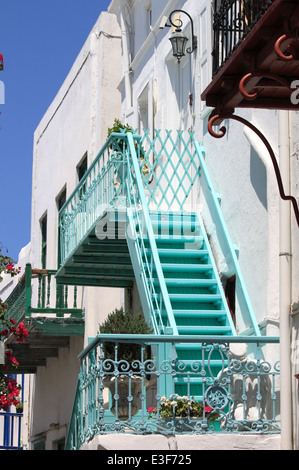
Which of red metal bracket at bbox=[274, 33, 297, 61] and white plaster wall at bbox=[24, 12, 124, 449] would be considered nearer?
red metal bracket at bbox=[274, 33, 297, 61]

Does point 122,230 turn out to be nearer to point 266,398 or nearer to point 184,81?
point 184,81

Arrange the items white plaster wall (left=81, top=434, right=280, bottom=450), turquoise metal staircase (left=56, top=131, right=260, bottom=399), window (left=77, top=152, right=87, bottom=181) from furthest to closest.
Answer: window (left=77, top=152, right=87, bottom=181)
turquoise metal staircase (left=56, top=131, right=260, bottom=399)
white plaster wall (left=81, top=434, right=280, bottom=450)

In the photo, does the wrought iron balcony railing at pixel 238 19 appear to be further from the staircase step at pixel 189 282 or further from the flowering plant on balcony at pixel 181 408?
the staircase step at pixel 189 282

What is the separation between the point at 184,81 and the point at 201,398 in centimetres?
602

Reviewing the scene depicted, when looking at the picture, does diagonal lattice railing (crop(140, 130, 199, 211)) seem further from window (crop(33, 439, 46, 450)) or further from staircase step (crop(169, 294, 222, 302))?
window (crop(33, 439, 46, 450))

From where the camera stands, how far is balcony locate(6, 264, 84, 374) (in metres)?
17.3

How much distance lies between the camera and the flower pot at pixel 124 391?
9.36 metres

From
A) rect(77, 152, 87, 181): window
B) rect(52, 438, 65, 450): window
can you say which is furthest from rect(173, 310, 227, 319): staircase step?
rect(77, 152, 87, 181): window

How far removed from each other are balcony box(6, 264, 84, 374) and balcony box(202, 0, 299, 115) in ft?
33.1

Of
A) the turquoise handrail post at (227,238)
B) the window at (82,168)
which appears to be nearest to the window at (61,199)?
the window at (82,168)

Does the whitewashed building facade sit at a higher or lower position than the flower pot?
higher

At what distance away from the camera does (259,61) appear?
22.0 feet

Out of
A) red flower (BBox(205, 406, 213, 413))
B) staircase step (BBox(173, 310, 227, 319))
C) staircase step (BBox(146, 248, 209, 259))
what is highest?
staircase step (BBox(146, 248, 209, 259))

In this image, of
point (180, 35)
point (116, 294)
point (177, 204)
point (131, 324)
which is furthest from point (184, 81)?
point (131, 324)
